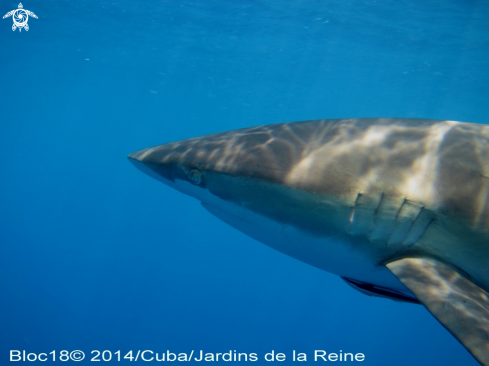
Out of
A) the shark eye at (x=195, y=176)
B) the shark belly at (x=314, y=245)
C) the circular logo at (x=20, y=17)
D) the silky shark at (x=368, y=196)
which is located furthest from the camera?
the circular logo at (x=20, y=17)

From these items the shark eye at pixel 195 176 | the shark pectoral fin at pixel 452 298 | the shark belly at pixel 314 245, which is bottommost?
the shark pectoral fin at pixel 452 298

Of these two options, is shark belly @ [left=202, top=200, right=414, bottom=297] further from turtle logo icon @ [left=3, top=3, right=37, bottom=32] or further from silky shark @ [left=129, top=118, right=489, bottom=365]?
turtle logo icon @ [left=3, top=3, right=37, bottom=32]

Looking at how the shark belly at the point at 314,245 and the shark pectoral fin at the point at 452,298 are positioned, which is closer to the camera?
the shark pectoral fin at the point at 452,298

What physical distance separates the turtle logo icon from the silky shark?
20792 millimetres

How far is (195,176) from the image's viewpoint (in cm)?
226

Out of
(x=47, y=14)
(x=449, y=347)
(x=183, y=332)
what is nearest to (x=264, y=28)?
(x=47, y=14)

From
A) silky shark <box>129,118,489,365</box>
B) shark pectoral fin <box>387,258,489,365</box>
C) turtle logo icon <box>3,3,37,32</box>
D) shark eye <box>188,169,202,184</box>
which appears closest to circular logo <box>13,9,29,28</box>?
turtle logo icon <box>3,3,37,32</box>

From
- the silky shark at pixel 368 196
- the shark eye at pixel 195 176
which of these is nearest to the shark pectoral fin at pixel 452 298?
the silky shark at pixel 368 196

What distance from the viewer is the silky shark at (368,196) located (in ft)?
6.15

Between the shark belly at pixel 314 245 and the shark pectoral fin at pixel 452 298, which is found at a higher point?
the shark belly at pixel 314 245

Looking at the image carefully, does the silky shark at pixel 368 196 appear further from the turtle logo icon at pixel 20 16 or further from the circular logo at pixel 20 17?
the circular logo at pixel 20 17

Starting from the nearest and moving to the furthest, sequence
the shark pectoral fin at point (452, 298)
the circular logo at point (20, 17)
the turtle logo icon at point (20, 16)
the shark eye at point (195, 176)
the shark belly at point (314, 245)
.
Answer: the shark pectoral fin at point (452, 298), the shark belly at point (314, 245), the shark eye at point (195, 176), the turtle logo icon at point (20, 16), the circular logo at point (20, 17)

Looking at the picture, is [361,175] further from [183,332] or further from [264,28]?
[183,332]

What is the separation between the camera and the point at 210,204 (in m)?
2.39
